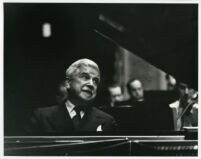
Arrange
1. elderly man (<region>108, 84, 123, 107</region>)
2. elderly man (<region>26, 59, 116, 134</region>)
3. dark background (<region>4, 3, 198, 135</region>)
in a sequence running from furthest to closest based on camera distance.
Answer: elderly man (<region>108, 84, 123, 107</region>) → dark background (<region>4, 3, 198, 135</region>) → elderly man (<region>26, 59, 116, 134</region>)

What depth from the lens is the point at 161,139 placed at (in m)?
2.24

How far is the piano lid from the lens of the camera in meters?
2.46

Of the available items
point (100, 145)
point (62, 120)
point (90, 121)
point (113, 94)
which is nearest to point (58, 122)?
point (62, 120)

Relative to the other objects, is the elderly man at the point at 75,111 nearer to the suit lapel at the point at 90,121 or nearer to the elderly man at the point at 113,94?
the suit lapel at the point at 90,121

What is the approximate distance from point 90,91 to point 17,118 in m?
0.49

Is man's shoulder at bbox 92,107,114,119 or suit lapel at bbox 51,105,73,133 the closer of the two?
suit lapel at bbox 51,105,73,133

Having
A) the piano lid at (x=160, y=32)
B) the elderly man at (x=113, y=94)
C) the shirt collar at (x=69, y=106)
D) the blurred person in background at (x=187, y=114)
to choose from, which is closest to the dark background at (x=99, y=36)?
the piano lid at (x=160, y=32)

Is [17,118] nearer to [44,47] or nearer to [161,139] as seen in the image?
[44,47]

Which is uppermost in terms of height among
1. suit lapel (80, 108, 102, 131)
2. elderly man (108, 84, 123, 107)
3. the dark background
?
the dark background

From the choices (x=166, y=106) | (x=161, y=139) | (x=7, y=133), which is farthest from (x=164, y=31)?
(x=7, y=133)

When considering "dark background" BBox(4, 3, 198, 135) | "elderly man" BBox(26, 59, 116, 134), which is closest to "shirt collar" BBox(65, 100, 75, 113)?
"elderly man" BBox(26, 59, 116, 134)

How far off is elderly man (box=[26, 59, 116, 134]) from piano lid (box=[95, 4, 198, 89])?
1.08 feet

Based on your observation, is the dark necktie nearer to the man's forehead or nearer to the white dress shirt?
the white dress shirt

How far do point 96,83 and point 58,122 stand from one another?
33 cm
